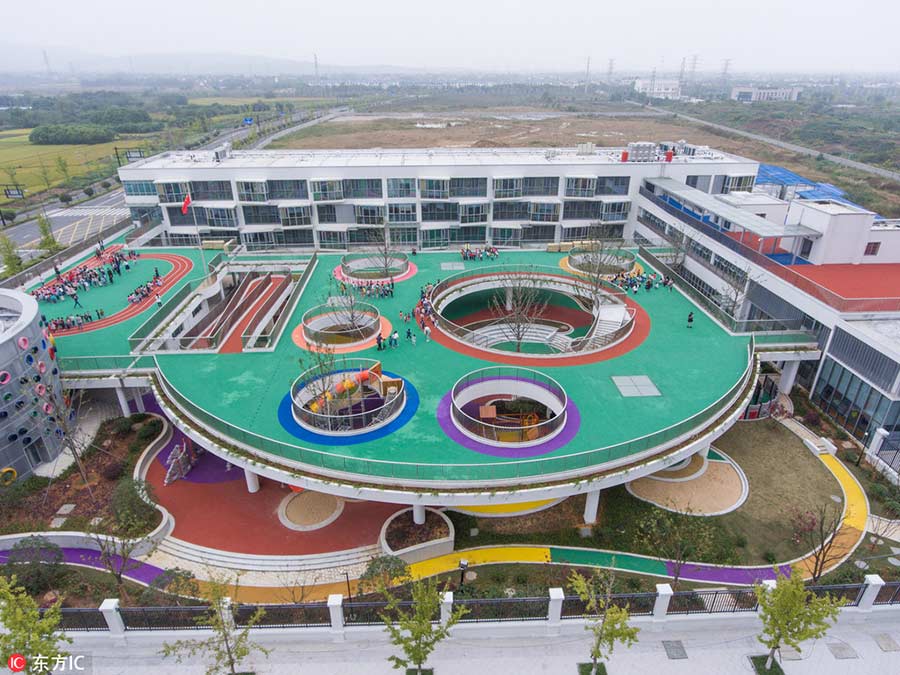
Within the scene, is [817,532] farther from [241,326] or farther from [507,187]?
[507,187]

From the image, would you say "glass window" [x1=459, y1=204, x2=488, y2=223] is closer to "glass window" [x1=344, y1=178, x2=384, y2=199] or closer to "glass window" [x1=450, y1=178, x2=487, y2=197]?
"glass window" [x1=450, y1=178, x2=487, y2=197]

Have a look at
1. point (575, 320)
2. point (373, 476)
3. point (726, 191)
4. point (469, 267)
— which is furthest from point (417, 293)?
point (726, 191)

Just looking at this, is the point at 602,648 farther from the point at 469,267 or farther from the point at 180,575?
the point at 469,267

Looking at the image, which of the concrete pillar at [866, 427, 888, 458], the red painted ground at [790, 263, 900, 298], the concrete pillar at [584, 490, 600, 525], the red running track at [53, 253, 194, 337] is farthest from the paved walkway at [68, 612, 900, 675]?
the red running track at [53, 253, 194, 337]

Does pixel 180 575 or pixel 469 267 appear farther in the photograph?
pixel 469 267

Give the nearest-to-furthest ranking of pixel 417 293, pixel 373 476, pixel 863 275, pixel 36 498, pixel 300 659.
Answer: pixel 300 659 < pixel 373 476 < pixel 36 498 < pixel 863 275 < pixel 417 293

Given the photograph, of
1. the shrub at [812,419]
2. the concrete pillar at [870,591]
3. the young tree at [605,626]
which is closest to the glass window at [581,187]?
the shrub at [812,419]

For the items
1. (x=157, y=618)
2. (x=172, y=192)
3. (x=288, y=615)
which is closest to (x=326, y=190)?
(x=172, y=192)
